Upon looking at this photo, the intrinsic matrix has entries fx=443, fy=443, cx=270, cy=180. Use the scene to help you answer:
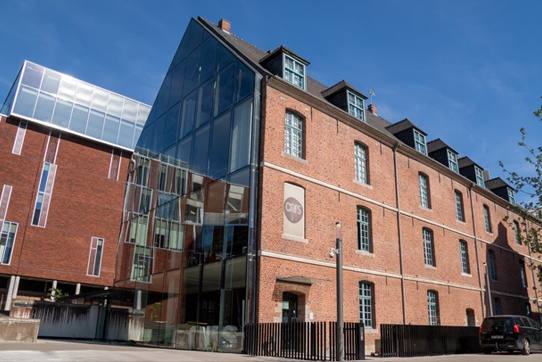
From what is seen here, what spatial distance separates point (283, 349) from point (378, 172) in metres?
11.0

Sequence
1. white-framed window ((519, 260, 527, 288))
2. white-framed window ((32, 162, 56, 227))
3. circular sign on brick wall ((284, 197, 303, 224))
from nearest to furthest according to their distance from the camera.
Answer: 1. circular sign on brick wall ((284, 197, 303, 224))
2. white-framed window ((519, 260, 527, 288))
3. white-framed window ((32, 162, 56, 227))

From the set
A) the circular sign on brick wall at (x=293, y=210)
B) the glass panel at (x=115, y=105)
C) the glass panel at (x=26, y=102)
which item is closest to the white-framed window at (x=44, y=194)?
the glass panel at (x=26, y=102)

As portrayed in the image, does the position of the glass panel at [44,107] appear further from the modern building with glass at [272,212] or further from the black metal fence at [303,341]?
the black metal fence at [303,341]

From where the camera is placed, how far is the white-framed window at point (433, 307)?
21542 millimetres

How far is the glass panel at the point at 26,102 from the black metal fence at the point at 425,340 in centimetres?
3048

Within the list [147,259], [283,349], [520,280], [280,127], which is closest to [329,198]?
[280,127]

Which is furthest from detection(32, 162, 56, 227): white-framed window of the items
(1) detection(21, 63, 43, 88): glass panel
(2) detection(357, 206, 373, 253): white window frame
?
(2) detection(357, 206, 373, 253): white window frame

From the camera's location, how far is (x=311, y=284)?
1593 cm

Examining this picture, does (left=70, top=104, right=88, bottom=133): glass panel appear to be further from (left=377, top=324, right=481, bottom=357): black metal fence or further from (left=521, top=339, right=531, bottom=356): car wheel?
(left=521, top=339, right=531, bottom=356): car wheel

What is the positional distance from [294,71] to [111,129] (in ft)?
80.4

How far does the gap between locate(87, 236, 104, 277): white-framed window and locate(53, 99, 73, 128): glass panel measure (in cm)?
948

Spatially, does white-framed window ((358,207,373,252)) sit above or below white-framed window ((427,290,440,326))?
above

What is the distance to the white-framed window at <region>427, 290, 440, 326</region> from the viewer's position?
848 inches

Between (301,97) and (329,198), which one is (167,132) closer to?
(301,97)
